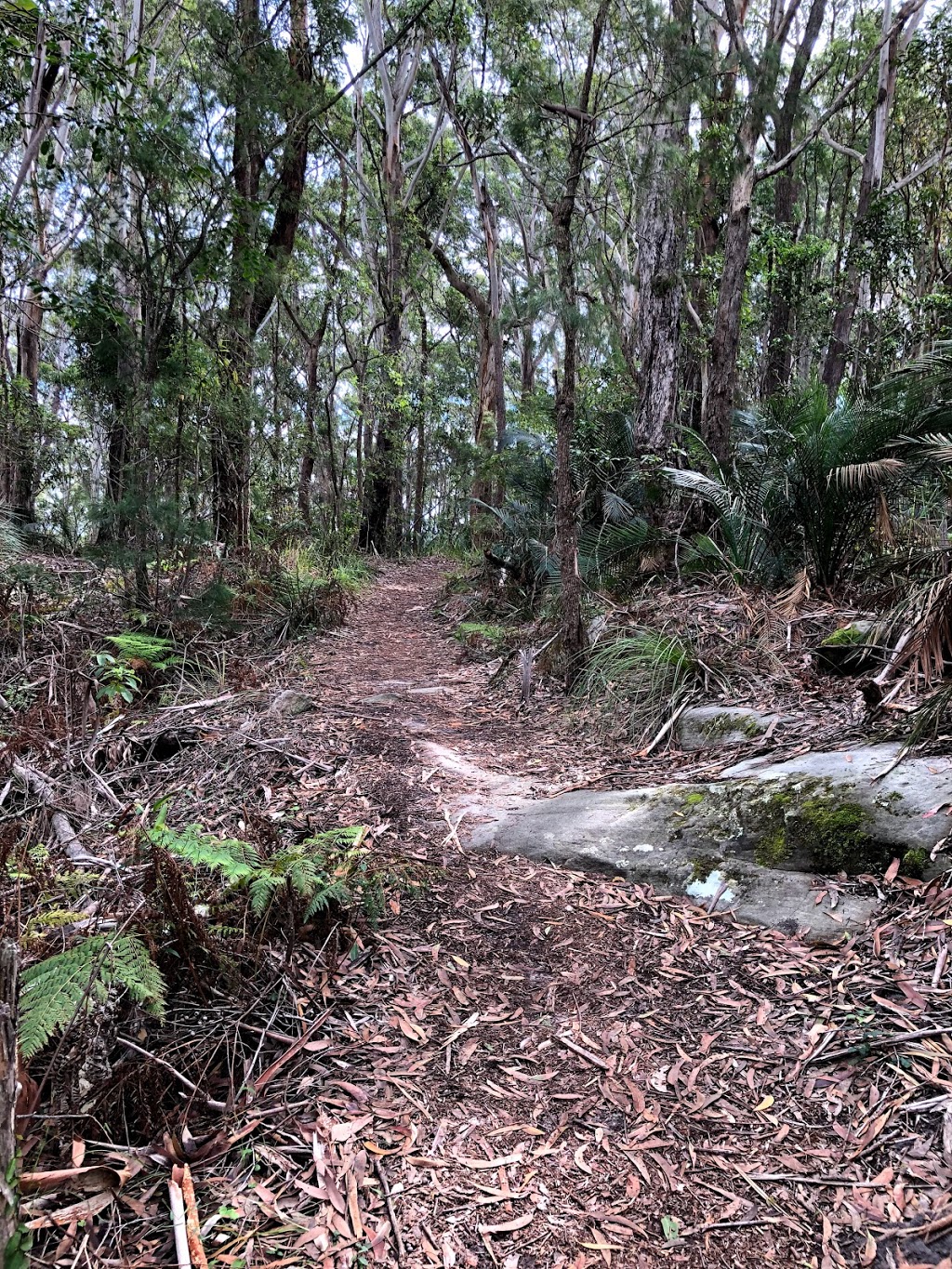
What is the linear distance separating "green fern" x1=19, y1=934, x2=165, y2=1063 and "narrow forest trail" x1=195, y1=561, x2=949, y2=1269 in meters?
0.47

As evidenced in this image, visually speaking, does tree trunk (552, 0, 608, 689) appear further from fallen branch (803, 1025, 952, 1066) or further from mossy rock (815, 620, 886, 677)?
fallen branch (803, 1025, 952, 1066)

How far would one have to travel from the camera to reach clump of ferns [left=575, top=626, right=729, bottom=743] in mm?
4398

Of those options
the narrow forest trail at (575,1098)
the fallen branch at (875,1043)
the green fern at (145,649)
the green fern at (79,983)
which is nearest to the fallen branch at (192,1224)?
the narrow forest trail at (575,1098)

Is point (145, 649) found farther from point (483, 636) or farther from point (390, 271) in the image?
point (390, 271)

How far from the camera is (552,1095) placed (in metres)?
1.96

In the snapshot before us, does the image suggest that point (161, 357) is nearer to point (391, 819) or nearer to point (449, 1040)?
point (391, 819)

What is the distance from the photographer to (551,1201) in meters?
1.66

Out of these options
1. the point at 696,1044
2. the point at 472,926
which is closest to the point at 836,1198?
the point at 696,1044

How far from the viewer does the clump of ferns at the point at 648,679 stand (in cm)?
440

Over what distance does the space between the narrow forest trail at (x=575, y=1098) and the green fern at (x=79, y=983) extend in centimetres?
47

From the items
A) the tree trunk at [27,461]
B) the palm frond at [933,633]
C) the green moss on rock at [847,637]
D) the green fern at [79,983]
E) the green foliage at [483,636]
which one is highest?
the tree trunk at [27,461]

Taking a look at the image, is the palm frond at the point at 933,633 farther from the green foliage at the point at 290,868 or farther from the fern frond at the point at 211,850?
the fern frond at the point at 211,850

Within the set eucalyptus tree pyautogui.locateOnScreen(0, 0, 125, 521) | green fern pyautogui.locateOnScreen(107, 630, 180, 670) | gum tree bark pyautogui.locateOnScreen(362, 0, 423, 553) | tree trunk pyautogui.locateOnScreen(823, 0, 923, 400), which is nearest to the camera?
eucalyptus tree pyautogui.locateOnScreen(0, 0, 125, 521)

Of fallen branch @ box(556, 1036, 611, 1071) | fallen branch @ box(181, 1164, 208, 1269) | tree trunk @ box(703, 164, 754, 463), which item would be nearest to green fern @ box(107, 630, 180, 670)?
fallen branch @ box(181, 1164, 208, 1269)
